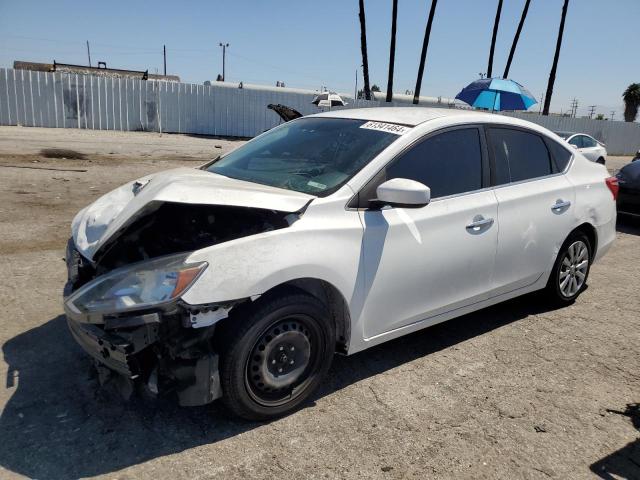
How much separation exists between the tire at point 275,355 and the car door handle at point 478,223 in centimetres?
130

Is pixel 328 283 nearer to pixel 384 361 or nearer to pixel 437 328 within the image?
pixel 384 361

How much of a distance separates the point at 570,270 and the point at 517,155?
130cm

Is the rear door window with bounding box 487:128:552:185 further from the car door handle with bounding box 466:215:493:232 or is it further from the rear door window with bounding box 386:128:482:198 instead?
the car door handle with bounding box 466:215:493:232

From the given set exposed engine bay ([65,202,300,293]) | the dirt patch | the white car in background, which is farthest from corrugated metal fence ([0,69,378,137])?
exposed engine bay ([65,202,300,293])

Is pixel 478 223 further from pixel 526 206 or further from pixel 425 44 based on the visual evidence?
pixel 425 44

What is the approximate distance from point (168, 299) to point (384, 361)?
1837 mm

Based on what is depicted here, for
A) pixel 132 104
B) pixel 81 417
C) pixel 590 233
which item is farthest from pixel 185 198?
pixel 132 104

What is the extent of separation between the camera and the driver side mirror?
3021 millimetres

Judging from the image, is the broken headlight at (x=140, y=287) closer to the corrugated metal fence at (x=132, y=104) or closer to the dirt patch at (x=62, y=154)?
the dirt patch at (x=62, y=154)

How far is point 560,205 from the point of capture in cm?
443

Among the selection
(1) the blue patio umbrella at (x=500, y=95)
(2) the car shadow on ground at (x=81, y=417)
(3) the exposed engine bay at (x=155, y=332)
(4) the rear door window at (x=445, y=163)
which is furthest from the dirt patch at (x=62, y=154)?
(4) the rear door window at (x=445, y=163)

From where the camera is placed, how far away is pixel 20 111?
20750 millimetres

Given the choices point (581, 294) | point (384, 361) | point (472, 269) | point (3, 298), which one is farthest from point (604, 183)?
point (3, 298)

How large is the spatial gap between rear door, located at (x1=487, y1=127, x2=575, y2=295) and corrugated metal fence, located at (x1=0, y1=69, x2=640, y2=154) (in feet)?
69.5
